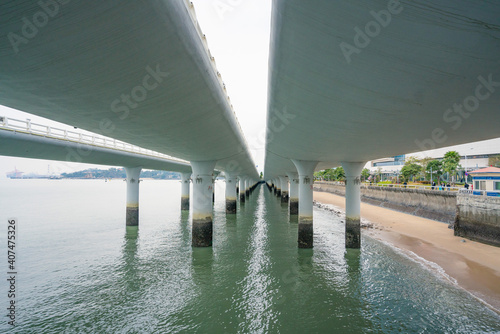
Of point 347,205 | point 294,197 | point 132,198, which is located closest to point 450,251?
point 347,205

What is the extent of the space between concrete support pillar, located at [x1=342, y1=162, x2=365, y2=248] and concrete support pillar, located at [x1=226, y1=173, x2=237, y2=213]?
21.9 m

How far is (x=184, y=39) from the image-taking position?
538 centimetres

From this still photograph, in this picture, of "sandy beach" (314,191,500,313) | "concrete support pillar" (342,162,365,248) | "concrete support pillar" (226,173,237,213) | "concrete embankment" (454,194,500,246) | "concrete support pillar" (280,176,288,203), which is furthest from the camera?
"concrete support pillar" (280,176,288,203)

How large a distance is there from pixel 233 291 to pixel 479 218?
72.5 feet

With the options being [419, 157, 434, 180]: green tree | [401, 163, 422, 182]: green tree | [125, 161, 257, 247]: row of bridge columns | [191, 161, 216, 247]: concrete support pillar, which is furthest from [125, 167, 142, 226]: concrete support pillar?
[419, 157, 434, 180]: green tree

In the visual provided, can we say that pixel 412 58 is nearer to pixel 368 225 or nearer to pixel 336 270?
pixel 336 270

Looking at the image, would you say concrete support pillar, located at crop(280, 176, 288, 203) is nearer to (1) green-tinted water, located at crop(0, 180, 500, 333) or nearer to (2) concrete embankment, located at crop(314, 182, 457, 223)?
(2) concrete embankment, located at crop(314, 182, 457, 223)

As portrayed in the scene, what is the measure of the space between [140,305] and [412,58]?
508 inches

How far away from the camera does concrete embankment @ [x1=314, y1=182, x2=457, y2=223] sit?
30.4 meters

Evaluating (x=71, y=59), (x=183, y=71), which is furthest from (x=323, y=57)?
(x=71, y=59)

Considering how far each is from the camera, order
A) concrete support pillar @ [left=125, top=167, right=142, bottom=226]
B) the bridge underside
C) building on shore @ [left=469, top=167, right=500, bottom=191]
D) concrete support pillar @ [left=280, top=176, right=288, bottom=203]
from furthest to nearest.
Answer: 1. concrete support pillar @ [left=280, top=176, right=288, bottom=203]
2. building on shore @ [left=469, top=167, right=500, bottom=191]
3. concrete support pillar @ [left=125, top=167, right=142, bottom=226]
4. the bridge underside

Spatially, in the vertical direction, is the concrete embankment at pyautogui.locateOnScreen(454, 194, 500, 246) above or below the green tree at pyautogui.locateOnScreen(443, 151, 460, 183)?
below

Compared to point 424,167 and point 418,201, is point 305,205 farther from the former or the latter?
point 424,167

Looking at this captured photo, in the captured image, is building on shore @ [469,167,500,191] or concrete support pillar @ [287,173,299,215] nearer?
building on shore @ [469,167,500,191]
